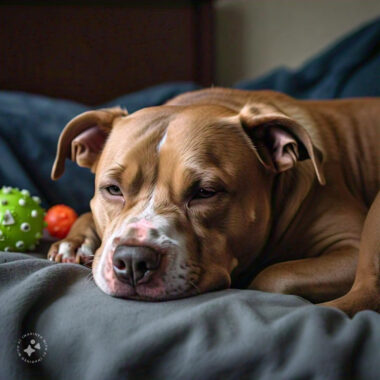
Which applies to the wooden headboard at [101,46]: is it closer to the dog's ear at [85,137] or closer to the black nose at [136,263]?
the dog's ear at [85,137]

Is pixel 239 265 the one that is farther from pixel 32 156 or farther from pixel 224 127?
pixel 32 156

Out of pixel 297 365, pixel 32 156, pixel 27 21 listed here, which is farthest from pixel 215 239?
pixel 27 21

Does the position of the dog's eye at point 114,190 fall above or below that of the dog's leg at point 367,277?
above

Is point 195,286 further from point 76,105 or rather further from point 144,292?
point 76,105

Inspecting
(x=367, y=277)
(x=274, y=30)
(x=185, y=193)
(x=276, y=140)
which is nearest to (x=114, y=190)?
(x=185, y=193)

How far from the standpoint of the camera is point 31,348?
1.29 m

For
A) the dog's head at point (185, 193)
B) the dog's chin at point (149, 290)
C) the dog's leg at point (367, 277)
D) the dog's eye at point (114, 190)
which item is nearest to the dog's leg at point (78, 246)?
the dog's head at point (185, 193)

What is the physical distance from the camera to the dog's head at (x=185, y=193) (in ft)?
4.95

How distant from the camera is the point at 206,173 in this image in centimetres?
171

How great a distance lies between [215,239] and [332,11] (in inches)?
135

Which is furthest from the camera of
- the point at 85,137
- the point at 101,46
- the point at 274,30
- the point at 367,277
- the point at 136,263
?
the point at 274,30

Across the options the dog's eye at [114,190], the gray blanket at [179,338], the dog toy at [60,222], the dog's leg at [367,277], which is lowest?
the dog toy at [60,222]

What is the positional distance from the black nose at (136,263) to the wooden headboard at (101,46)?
2979 millimetres

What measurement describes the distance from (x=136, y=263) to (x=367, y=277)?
68 centimetres
